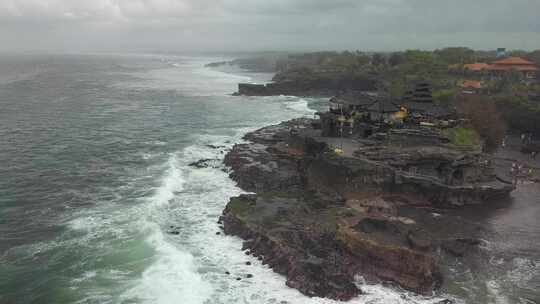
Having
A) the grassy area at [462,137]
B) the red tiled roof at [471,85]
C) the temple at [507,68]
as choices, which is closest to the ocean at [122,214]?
the grassy area at [462,137]

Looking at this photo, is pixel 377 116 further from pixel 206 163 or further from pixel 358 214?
pixel 358 214

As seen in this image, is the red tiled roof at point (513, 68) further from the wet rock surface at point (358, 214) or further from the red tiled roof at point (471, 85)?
the wet rock surface at point (358, 214)

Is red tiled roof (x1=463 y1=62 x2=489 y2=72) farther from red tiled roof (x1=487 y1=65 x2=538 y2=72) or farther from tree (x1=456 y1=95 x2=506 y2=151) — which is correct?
tree (x1=456 y1=95 x2=506 y2=151)

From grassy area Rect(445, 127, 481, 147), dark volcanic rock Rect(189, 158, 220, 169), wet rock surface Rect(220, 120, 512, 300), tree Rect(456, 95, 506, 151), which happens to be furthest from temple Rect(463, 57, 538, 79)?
dark volcanic rock Rect(189, 158, 220, 169)

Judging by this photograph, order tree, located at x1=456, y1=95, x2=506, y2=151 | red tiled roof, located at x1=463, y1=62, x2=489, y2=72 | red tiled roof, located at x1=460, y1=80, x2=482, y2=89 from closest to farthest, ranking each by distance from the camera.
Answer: tree, located at x1=456, y1=95, x2=506, y2=151
red tiled roof, located at x1=460, y1=80, x2=482, y2=89
red tiled roof, located at x1=463, y1=62, x2=489, y2=72

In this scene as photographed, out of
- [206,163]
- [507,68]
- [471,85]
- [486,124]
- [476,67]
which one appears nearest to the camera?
[206,163]

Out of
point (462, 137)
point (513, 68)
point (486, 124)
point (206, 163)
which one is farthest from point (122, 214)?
point (513, 68)
